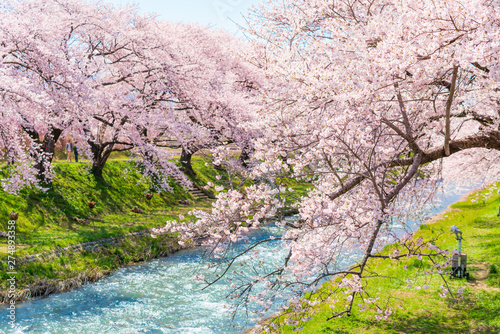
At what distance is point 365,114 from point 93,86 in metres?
12.5

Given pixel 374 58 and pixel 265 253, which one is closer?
pixel 374 58

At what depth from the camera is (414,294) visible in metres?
9.62

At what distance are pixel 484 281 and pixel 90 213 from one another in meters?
15.4

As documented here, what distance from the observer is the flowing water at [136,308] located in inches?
380

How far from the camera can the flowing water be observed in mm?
9648

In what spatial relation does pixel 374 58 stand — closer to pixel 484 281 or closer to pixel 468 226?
pixel 484 281

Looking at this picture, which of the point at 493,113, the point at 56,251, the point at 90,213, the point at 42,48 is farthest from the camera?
the point at 90,213

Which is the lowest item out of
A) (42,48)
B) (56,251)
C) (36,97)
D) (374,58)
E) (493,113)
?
(56,251)

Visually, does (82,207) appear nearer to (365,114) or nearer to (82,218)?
(82,218)

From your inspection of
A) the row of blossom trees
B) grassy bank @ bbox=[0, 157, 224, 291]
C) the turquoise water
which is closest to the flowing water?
the turquoise water

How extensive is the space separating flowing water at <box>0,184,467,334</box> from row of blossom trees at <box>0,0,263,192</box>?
14.5 feet

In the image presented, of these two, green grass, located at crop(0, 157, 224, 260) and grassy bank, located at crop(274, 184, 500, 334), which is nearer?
grassy bank, located at crop(274, 184, 500, 334)

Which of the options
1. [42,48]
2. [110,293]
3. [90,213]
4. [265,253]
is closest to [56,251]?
[110,293]

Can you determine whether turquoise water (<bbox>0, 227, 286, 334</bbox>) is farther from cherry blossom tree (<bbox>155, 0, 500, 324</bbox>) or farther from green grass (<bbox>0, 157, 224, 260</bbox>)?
cherry blossom tree (<bbox>155, 0, 500, 324</bbox>)
